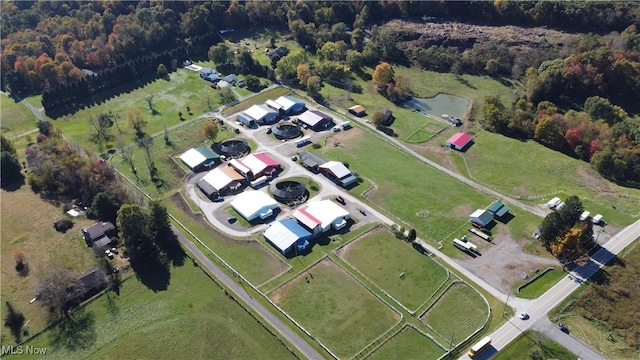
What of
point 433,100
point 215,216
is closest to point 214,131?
point 215,216

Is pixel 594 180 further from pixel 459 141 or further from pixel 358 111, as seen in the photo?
pixel 358 111

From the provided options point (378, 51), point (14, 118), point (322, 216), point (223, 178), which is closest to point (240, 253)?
point (322, 216)

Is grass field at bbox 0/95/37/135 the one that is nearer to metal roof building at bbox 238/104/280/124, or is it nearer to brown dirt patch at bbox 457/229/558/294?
metal roof building at bbox 238/104/280/124

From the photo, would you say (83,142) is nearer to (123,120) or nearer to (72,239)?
(123,120)

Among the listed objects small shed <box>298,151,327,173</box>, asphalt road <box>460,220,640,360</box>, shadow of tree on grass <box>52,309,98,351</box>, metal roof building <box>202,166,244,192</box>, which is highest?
asphalt road <box>460,220,640,360</box>

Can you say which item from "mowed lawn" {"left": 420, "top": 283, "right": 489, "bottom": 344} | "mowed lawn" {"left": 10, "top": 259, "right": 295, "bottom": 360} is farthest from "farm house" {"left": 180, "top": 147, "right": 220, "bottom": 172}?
"mowed lawn" {"left": 420, "top": 283, "right": 489, "bottom": 344}
